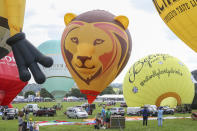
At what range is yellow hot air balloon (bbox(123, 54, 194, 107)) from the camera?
869 inches

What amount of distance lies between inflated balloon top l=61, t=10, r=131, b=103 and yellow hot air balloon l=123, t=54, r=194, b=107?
663 cm

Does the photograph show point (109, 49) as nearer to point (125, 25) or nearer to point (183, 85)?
point (125, 25)

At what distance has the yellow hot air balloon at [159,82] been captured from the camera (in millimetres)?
22080

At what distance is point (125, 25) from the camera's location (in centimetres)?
1638

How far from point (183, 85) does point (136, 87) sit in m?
3.58

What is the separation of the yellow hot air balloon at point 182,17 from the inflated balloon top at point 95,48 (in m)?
2.55

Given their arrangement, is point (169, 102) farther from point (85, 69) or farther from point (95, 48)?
point (95, 48)

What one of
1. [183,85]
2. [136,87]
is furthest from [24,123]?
[183,85]

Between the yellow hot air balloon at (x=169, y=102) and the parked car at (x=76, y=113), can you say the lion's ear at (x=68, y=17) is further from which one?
the yellow hot air balloon at (x=169, y=102)

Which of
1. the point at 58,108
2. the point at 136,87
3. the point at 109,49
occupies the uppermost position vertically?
the point at 109,49

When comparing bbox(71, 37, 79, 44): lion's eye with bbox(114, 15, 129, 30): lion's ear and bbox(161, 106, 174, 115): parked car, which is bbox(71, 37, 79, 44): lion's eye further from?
bbox(161, 106, 174, 115): parked car

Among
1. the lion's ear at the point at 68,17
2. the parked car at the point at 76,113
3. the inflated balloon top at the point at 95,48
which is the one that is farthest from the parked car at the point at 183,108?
the lion's ear at the point at 68,17

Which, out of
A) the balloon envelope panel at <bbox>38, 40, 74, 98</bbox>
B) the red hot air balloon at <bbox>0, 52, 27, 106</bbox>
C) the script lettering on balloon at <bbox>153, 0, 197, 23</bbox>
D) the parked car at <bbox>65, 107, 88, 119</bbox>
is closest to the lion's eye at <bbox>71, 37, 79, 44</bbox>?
the red hot air balloon at <bbox>0, 52, 27, 106</bbox>

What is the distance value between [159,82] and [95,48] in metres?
8.44
